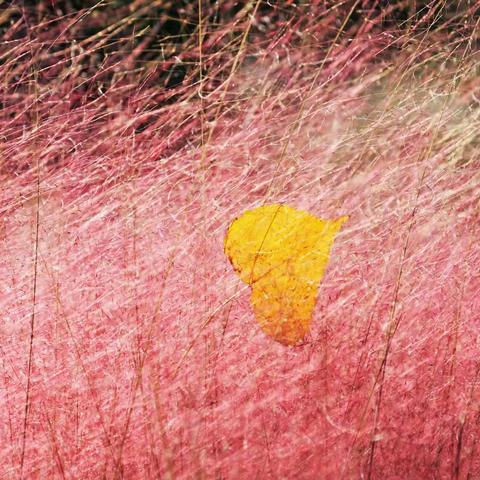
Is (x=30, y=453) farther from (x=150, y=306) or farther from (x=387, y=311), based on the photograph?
(x=387, y=311)

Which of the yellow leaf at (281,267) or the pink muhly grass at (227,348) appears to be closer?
the pink muhly grass at (227,348)

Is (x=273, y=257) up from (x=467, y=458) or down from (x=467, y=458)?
up

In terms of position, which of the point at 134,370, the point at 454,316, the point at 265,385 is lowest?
the point at 454,316

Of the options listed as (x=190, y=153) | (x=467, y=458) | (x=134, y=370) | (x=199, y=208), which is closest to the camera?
(x=467, y=458)

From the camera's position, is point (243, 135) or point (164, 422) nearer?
point (164, 422)

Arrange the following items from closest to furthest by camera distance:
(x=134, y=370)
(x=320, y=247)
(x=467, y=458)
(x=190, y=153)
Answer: (x=467, y=458) → (x=134, y=370) → (x=320, y=247) → (x=190, y=153)

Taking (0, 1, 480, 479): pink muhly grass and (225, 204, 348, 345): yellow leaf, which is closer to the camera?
(0, 1, 480, 479): pink muhly grass

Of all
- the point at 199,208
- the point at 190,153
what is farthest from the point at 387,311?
the point at 190,153
